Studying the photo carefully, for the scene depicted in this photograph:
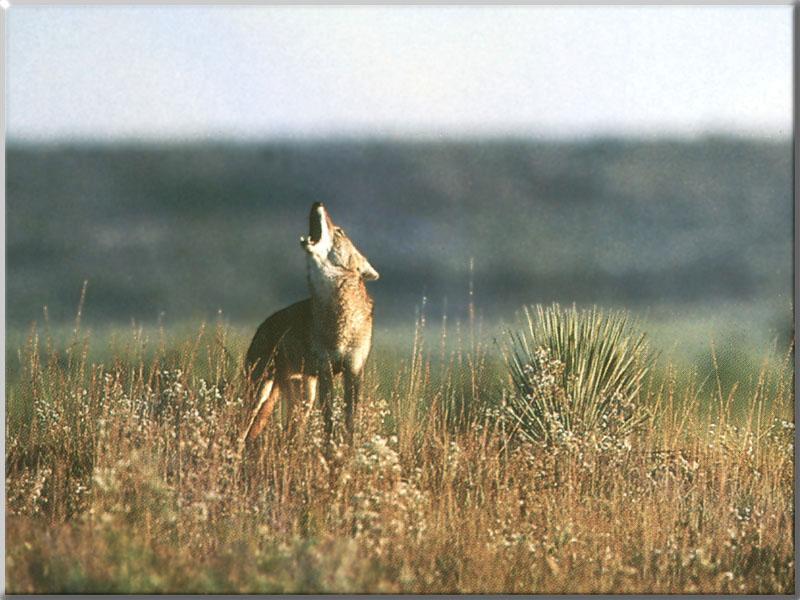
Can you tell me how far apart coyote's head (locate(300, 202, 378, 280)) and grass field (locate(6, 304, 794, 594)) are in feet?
1.79

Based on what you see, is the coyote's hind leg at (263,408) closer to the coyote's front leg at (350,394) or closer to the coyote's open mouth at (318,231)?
the coyote's front leg at (350,394)

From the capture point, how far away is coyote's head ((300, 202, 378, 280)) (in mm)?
11312

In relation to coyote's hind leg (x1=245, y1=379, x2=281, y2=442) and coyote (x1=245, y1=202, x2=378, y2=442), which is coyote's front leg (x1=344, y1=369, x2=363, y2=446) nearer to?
coyote (x1=245, y1=202, x2=378, y2=442)

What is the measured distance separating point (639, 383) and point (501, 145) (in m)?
1.89

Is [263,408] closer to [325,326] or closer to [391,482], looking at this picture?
[325,326]

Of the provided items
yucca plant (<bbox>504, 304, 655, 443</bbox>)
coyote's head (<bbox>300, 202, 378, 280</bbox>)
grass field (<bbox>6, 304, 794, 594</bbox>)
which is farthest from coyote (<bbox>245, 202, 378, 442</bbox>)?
yucca plant (<bbox>504, 304, 655, 443</bbox>)

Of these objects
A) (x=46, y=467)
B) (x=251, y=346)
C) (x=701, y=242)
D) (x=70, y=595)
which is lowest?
(x=70, y=595)

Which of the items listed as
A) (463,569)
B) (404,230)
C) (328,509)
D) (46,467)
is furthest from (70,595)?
(404,230)

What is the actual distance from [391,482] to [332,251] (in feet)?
5.17

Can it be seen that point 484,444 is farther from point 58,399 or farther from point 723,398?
point 58,399

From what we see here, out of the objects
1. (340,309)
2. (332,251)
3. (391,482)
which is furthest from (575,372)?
(332,251)

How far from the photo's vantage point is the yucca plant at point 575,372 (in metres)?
11.5

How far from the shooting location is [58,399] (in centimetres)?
1148

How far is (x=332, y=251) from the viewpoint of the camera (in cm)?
1134
